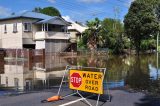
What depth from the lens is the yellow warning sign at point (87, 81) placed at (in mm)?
10289

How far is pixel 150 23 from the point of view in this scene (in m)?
63.0

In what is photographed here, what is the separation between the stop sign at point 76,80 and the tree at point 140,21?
52.7 meters

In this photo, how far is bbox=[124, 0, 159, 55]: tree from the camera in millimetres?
62875

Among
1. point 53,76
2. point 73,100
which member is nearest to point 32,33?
point 53,76

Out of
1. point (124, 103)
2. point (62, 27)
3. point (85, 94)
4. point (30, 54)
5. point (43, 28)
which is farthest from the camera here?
point (62, 27)

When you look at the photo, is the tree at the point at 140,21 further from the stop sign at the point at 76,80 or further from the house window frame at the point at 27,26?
the stop sign at the point at 76,80

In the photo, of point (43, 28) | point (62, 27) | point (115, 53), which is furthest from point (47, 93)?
point (115, 53)

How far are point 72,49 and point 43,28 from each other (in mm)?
6490

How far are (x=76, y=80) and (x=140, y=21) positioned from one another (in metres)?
54.0

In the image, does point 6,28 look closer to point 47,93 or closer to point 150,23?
point 150,23

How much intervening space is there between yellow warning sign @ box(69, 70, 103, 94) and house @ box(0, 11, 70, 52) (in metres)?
42.6

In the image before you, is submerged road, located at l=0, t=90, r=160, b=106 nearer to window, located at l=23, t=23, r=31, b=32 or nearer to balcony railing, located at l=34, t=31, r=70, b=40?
balcony railing, located at l=34, t=31, r=70, b=40

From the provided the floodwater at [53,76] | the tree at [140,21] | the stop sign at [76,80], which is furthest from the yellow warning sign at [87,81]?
the tree at [140,21]

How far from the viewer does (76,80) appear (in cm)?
1112
